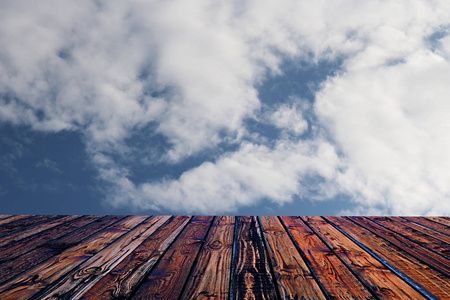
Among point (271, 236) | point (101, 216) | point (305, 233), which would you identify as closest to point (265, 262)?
point (271, 236)

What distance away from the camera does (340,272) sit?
1.26m

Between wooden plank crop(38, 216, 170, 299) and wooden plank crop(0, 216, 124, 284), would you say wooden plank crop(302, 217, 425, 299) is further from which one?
wooden plank crop(0, 216, 124, 284)

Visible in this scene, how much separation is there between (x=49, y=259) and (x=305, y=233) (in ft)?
4.85

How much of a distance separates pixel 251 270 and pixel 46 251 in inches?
43.8

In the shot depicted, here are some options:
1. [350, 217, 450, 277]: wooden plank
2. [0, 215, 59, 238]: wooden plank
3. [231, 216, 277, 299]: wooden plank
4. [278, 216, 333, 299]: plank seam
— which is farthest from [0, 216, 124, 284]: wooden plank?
[350, 217, 450, 277]: wooden plank

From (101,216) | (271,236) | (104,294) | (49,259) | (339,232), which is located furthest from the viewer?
(101,216)

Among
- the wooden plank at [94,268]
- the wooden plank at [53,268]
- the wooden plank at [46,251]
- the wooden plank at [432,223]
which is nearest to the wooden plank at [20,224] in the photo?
the wooden plank at [46,251]

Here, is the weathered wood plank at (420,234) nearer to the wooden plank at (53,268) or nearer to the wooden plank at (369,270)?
the wooden plank at (369,270)

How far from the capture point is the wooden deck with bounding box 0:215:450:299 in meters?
1.10

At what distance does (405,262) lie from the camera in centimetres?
144

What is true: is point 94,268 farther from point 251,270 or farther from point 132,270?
point 251,270

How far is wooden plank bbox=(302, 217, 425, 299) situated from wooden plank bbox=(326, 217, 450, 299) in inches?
3.0

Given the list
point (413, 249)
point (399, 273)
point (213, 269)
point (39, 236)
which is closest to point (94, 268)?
point (213, 269)

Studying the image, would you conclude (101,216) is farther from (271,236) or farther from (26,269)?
(271,236)
